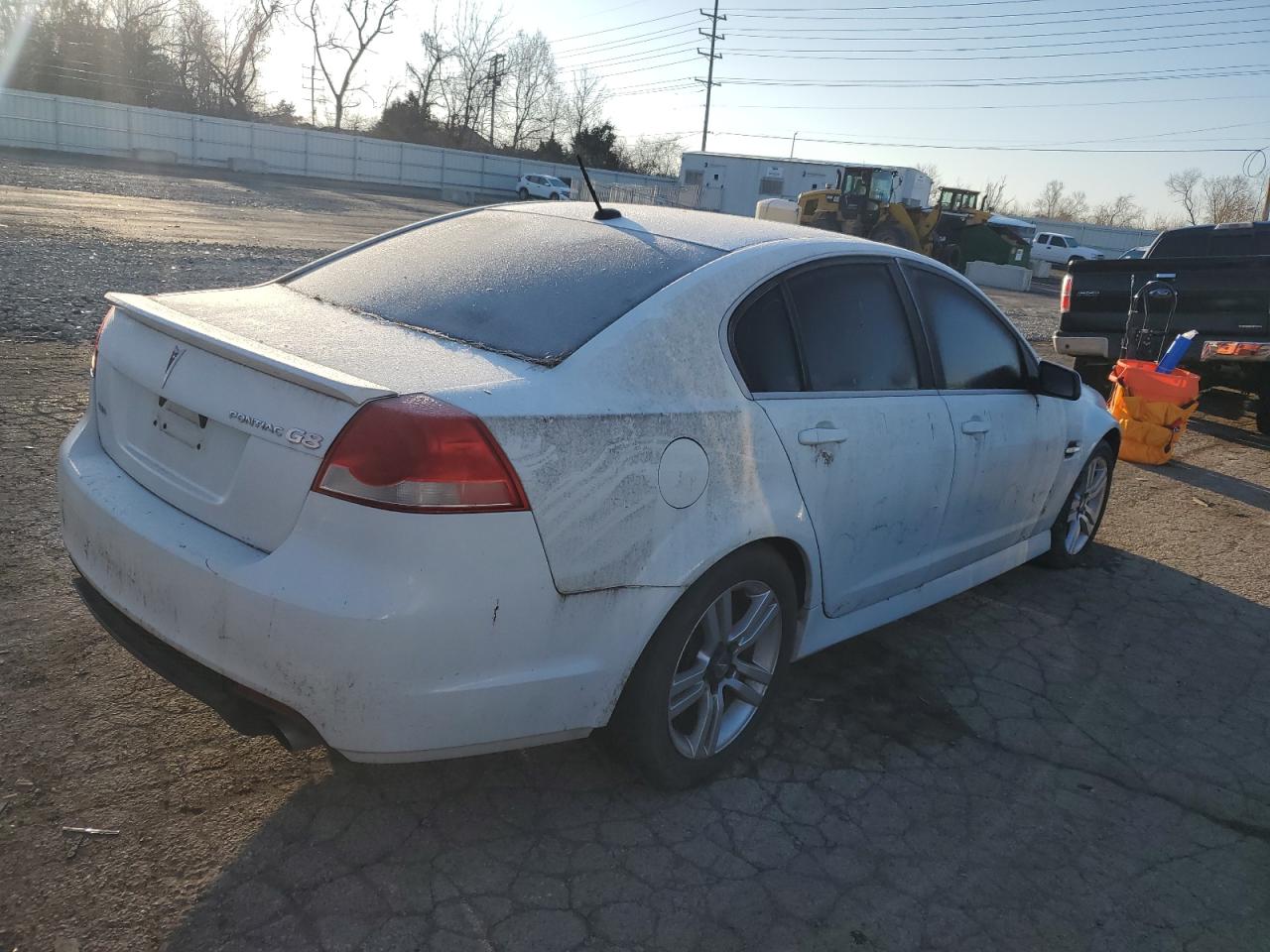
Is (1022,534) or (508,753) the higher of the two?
(1022,534)

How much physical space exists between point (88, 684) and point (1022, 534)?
3.89 metres

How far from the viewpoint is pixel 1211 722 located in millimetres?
3789

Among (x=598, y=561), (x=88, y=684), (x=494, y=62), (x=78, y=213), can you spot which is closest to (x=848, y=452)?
(x=598, y=561)

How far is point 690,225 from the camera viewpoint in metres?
3.52

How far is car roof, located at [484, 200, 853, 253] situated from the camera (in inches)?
131

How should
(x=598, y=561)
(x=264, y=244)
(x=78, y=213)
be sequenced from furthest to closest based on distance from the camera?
1. (x=78, y=213)
2. (x=264, y=244)
3. (x=598, y=561)

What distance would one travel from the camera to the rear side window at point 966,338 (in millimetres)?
3891

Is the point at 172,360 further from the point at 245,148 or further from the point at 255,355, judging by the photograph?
the point at 245,148

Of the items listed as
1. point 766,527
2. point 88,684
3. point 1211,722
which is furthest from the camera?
point 1211,722

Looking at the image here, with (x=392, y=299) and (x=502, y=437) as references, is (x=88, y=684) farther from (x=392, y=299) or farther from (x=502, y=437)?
(x=502, y=437)

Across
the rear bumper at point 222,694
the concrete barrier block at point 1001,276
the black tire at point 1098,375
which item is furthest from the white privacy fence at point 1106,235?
the rear bumper at point 222,694

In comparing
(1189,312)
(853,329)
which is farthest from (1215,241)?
(853,329)

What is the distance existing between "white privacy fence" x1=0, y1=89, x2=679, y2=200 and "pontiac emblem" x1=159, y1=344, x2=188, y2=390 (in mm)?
43925

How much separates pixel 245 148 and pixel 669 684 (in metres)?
49.0
